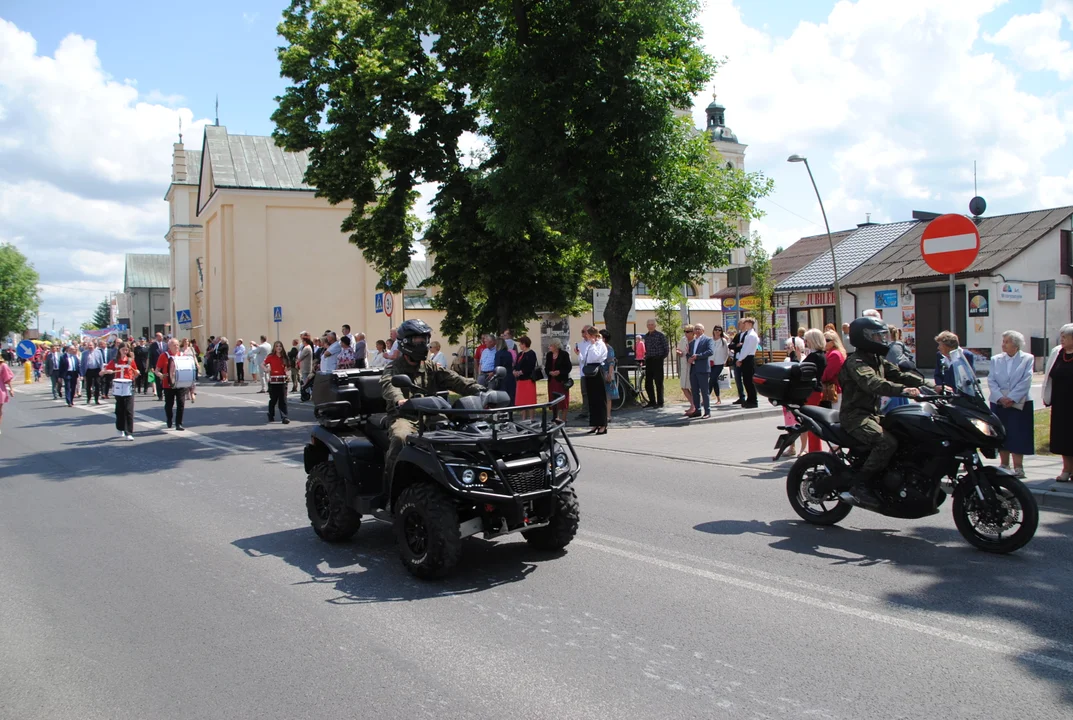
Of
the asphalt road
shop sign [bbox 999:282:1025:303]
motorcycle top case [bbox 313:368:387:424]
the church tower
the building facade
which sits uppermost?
the church tower

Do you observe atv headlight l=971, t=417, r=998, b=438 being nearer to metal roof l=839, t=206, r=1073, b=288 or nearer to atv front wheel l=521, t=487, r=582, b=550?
atv front wheel l=521, t=487, r=582, b=550

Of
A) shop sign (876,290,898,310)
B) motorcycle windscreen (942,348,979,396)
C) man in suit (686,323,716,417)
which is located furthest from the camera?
shop sign (876,290,898,310)

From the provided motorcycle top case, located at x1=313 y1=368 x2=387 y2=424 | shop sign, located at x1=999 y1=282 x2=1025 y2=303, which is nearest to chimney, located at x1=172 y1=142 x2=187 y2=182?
shop sign, located at x1=999 y1=282 x2=1025 y2=303

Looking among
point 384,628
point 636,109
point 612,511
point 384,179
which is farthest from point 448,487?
point 384,179

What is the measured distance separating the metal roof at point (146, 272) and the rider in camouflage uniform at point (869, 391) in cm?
11163

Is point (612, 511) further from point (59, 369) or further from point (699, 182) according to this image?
point (59, 369)

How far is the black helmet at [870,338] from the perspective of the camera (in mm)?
7082

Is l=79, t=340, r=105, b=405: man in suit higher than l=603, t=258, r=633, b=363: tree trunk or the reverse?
the reverse

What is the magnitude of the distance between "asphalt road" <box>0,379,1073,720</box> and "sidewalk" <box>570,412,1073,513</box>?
1.35m

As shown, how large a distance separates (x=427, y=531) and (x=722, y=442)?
8.53 m

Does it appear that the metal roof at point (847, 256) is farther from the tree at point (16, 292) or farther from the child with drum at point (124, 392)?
the tree at point (16, 292)

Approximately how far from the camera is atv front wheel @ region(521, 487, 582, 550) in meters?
6.41

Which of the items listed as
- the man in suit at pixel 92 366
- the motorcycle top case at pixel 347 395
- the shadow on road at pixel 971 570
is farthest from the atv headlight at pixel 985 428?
the man in suit at pixel 92 366

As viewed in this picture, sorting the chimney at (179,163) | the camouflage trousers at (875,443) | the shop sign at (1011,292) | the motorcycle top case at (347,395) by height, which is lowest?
the camouflage trousers at (875,443)
